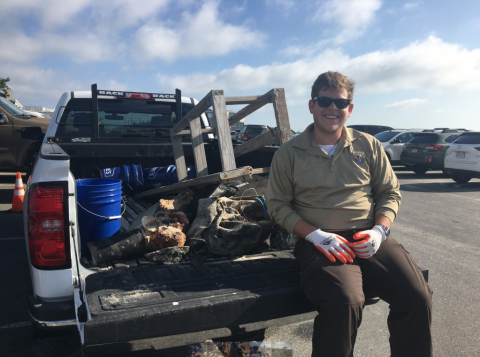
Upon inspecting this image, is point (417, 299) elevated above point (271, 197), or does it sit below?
below

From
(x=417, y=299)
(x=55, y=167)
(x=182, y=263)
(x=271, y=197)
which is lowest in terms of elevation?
(x=417, y=299)

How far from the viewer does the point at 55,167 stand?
85.0 inches

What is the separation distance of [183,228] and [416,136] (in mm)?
14563

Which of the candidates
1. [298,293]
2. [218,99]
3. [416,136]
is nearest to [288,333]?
[298,293]

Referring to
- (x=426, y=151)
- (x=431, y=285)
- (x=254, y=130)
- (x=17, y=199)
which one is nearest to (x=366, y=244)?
(x=431, y=285)

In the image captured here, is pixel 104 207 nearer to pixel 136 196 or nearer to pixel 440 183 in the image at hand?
pixel 136 196

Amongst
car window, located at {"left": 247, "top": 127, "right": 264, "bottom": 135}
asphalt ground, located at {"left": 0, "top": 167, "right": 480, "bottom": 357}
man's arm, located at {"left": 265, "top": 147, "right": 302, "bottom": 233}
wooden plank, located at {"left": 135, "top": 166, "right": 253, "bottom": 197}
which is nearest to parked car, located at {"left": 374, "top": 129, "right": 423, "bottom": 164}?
car window, located at {"left": 247, "top": 127, "right": 264, "bottom": 135}

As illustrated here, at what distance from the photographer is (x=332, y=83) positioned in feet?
8.48

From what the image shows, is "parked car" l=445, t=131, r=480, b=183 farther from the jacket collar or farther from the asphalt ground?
the jacket collar

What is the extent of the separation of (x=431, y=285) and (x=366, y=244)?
2525mm

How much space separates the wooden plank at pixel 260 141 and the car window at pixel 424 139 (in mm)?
12730

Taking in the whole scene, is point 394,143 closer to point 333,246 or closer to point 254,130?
point 254,130

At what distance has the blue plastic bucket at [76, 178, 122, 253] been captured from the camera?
107 inches

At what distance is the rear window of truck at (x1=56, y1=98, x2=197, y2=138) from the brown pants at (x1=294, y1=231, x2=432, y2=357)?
11.8 ft
